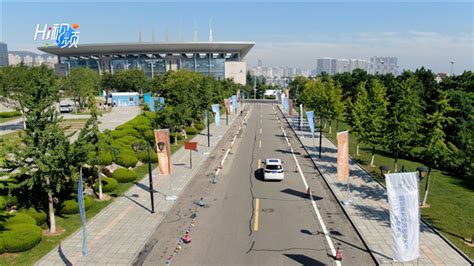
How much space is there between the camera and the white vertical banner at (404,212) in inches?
561

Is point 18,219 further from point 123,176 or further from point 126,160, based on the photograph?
point 126,160

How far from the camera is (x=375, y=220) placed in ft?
67.5

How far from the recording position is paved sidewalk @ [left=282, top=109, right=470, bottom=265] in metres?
16.2

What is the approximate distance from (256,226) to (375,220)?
690 centimetres

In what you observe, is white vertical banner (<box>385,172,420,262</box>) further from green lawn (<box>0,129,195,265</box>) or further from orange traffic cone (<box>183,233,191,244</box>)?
green lawn (<box>0,129,195,265</box>)

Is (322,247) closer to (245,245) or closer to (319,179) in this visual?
(245,245)

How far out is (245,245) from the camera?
1767 centimetres

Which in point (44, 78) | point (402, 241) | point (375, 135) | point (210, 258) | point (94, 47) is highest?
point (94, 47)

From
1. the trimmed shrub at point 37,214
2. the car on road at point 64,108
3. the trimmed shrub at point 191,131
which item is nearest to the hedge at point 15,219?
the trimmed shrub at point 37,214

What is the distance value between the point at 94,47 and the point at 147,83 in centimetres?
5029

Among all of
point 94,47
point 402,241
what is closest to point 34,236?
point 402,241

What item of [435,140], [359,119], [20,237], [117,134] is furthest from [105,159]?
[435,140]

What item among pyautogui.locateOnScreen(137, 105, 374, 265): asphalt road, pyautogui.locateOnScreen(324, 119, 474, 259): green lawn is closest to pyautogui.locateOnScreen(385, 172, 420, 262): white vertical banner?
pyautogui.locateOnScreen(137, 105, 374, 265): asphalt road

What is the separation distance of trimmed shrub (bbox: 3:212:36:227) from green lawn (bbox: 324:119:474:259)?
21.4 meters
